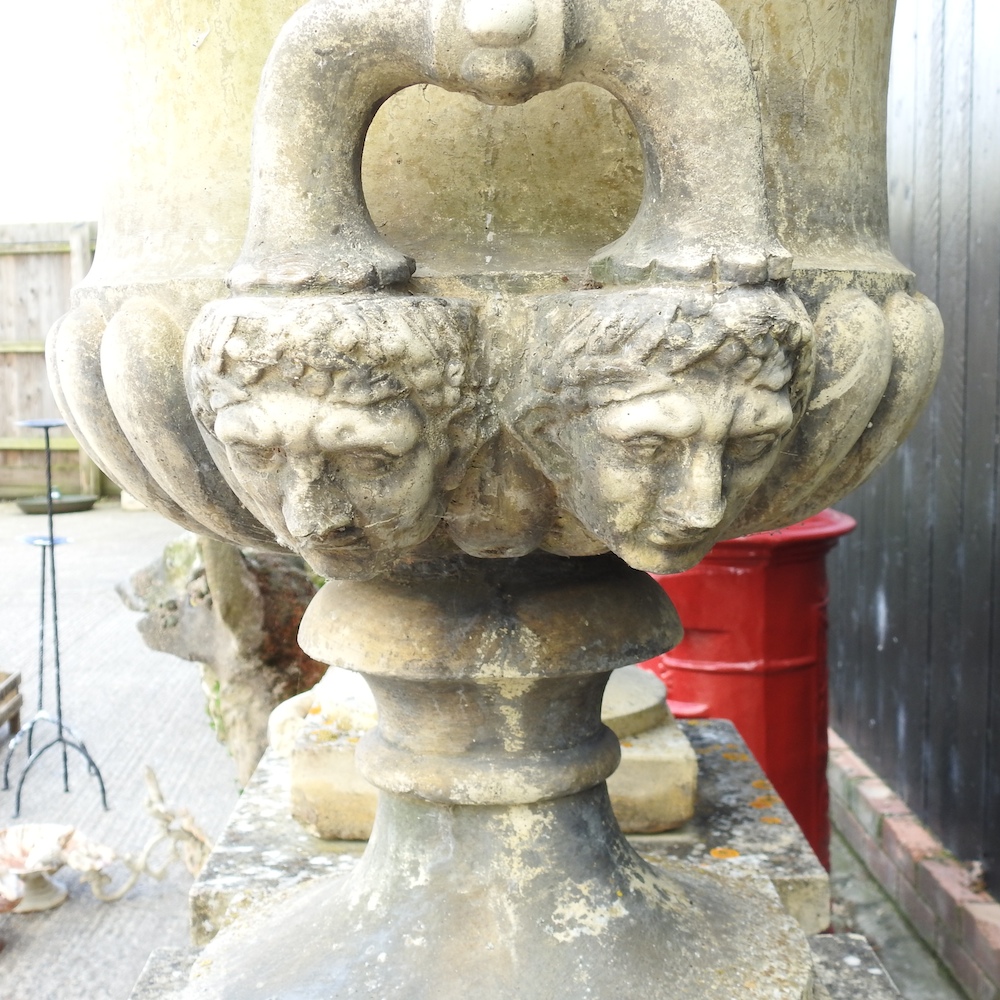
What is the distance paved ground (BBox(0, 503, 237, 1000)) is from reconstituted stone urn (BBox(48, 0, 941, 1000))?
1.10 meters

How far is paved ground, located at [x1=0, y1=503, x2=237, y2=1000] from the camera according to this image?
182 centimetres

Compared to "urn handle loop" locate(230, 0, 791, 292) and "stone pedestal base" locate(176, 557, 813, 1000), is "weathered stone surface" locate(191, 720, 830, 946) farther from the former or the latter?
"urn handle loop" locate(230, 0, 791, 292)

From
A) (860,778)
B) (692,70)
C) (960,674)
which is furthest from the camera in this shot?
(860,778)

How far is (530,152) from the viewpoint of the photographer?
2.28 feet

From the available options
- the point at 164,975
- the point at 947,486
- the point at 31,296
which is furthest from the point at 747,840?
the point at 31,296

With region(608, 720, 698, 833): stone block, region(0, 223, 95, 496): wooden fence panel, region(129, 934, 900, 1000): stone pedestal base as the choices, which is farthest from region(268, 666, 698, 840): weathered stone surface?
region(0, 223, 95, 496): wooden fence panel

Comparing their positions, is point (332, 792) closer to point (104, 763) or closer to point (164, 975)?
point (164, 975)

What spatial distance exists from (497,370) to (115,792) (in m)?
2.33

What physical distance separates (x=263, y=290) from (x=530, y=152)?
0.21 meters

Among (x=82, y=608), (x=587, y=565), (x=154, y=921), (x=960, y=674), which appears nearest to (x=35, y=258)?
(x=82, y=608)

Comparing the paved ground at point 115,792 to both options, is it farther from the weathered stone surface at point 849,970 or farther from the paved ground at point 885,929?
the weathered stone surface at point 849,970

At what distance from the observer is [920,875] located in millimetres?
1911

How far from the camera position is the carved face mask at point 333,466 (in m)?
0.57

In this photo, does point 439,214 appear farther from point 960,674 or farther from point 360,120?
point 960,674
